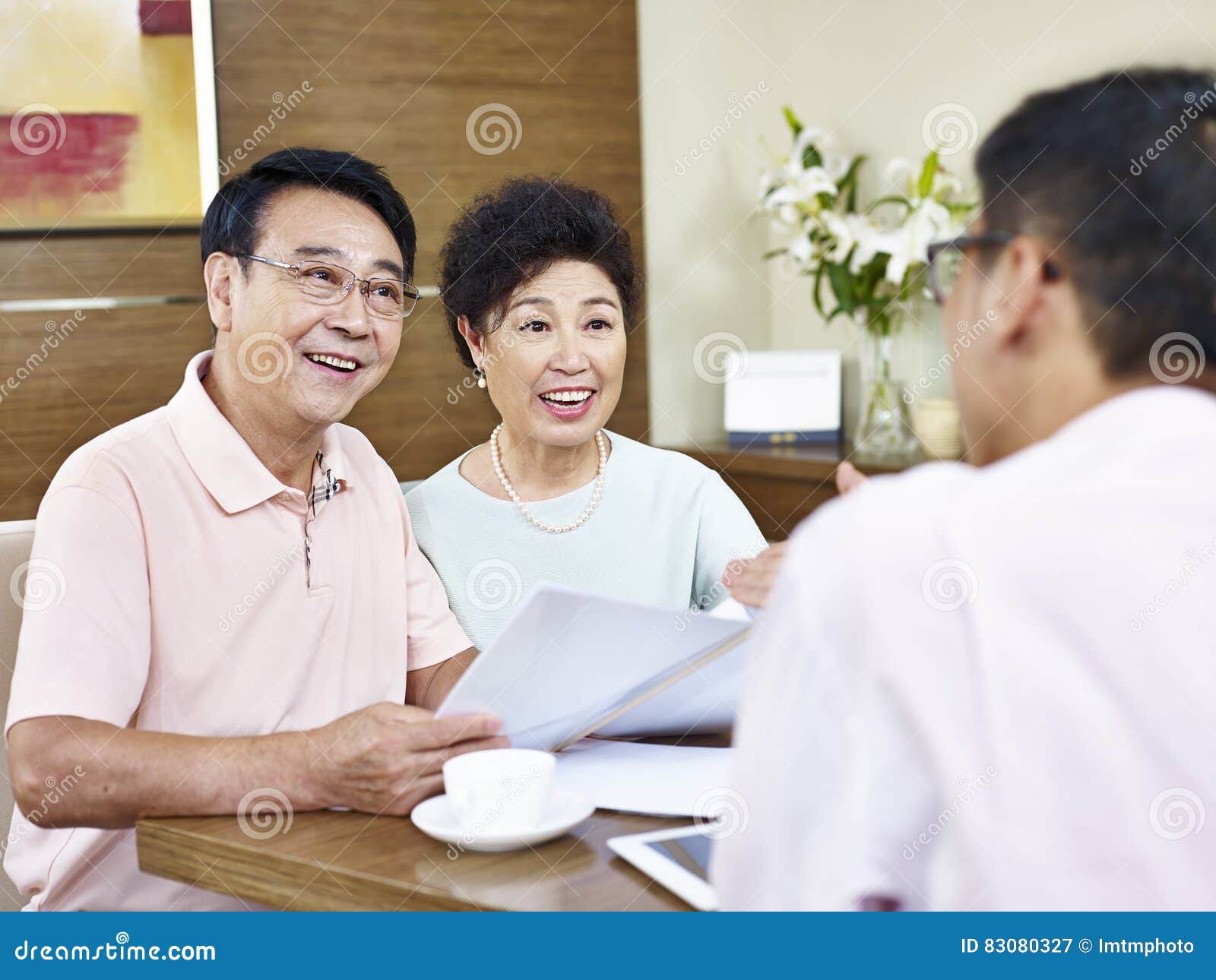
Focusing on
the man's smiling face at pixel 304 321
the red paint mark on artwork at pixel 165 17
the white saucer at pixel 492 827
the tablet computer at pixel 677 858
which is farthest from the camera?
the red paint mark on artwork at pixel 165 17

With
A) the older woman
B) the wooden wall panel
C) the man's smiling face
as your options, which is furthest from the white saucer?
the wooden wall panel

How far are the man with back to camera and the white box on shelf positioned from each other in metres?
2.94

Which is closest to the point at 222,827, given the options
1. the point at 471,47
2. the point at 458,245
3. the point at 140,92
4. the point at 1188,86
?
the point at 1188,86

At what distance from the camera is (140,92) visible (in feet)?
10.0

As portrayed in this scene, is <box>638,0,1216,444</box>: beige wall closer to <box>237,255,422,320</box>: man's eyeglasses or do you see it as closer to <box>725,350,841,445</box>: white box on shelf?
<box>725,350,841,445</box>: white box on shelf

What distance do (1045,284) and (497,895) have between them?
0.64 meters

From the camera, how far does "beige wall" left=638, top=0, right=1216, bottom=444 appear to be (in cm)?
365

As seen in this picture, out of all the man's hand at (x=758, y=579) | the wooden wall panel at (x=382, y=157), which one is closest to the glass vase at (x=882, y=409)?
the wooden wall panel at (x=382, y=157)

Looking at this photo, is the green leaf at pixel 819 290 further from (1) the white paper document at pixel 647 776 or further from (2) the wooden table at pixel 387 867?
(2) the wooden table at pixel 387 867

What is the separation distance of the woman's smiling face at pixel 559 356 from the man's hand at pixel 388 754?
870 millimetres

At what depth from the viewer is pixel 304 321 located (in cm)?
175

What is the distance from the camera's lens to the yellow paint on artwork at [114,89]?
2.90 metres

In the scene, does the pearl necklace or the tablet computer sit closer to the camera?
the tablet computer

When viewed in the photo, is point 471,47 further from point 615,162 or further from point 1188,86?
point 1188,86
